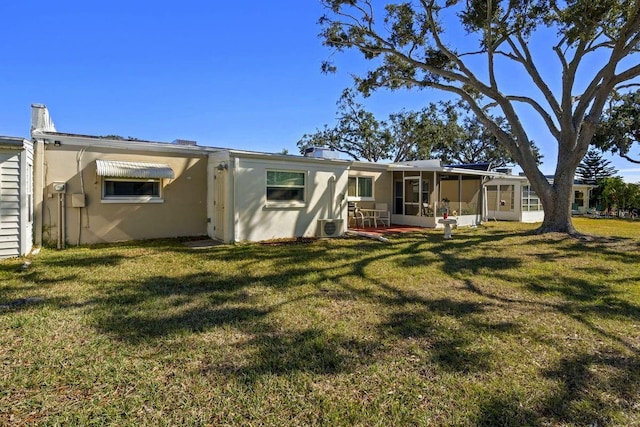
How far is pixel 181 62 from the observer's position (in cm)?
1600

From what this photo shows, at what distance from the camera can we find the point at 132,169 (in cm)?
959

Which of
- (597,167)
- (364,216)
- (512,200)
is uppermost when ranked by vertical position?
(597,167)

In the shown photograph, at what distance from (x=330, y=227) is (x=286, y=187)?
212 cm

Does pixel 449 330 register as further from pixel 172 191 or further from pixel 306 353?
pixel 172 191

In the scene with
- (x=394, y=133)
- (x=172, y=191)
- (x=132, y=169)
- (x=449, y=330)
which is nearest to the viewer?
(x=449, y=330)

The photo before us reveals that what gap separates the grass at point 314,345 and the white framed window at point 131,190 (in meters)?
2.87

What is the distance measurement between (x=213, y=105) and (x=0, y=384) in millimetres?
19496

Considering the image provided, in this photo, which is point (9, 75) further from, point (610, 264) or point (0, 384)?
point (610, 264)

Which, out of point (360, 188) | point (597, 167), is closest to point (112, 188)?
point (360, 188)

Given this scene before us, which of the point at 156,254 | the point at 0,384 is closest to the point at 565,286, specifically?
the point at 0,384

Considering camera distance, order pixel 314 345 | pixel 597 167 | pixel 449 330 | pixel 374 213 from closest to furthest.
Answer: pixel 314 345
pixel 449 330
pixel 374 213
pixel 597 167

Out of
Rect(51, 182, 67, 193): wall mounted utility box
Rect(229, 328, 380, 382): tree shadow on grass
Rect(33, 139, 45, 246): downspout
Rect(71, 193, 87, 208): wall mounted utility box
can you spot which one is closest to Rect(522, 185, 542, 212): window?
Rect(229, 328, 380, 382): tree shadow on grass

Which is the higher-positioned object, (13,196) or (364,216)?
(13,196)

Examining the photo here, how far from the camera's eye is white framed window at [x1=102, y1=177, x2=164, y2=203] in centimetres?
976
